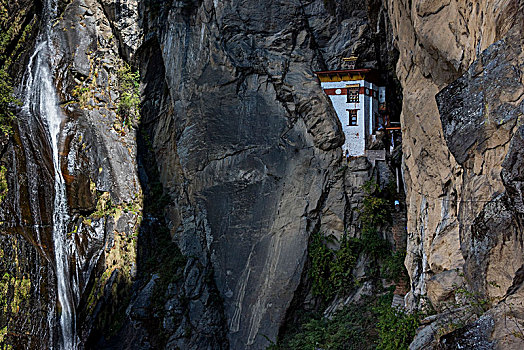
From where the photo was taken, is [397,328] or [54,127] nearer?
[397,328]

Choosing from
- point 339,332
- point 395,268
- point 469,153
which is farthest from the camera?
point 395,268

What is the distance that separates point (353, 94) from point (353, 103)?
1.01 ft

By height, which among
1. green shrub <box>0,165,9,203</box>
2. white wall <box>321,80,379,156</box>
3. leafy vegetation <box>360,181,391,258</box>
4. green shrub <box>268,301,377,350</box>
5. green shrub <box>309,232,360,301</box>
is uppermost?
white wall <box>321,80,379,156</box>

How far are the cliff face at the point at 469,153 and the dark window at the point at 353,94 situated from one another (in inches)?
257

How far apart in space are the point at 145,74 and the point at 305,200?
829 centimetres

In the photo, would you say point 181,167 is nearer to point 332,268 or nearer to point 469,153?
point 332,268

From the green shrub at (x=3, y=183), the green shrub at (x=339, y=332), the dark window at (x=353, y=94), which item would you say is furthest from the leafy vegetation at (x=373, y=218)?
the green shrub at (x=3, y=183)

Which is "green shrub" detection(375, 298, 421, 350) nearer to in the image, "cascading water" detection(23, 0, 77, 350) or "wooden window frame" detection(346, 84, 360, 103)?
"wooden window frame" detection(346, 84, 360, 103)

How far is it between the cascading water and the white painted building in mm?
9403

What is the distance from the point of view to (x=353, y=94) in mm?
18922

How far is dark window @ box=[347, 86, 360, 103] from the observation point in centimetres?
1891

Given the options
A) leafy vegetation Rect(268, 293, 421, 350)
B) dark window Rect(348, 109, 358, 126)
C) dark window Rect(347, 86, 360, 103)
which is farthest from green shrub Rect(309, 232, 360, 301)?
dark window Rect(347, 86, 360, 103)

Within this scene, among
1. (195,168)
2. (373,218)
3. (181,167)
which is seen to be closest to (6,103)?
(181,167)

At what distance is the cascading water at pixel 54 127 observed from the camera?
17547 millimetres
